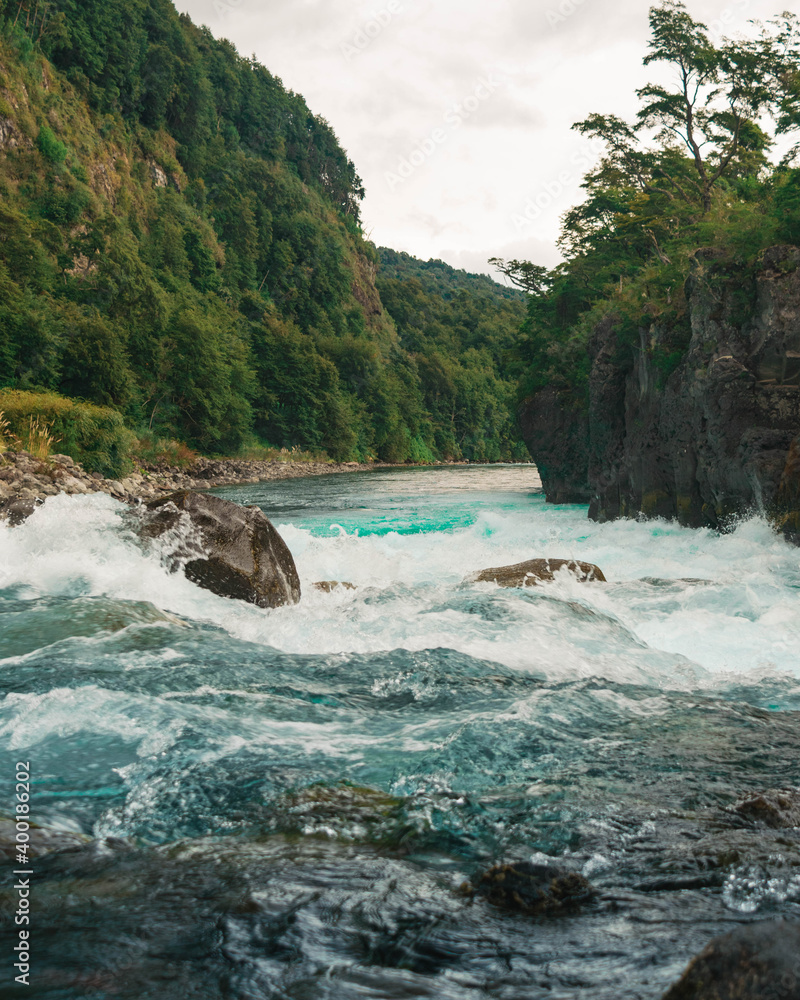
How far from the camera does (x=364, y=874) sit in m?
2.68

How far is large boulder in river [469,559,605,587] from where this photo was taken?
9.90 m

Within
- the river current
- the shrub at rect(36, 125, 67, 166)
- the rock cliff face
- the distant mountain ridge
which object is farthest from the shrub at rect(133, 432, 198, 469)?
the distant mountain ridge

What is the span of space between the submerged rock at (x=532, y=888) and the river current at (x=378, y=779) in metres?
0.06

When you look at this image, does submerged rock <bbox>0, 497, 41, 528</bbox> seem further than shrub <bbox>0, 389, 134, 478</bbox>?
No

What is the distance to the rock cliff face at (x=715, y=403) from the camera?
45.4 ft

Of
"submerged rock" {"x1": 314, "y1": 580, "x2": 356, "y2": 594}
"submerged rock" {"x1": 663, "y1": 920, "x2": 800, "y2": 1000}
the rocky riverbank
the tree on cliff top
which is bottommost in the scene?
"submerged rock" {"x1": 314, "y1": 580, "x2": 356, "y2": 594}

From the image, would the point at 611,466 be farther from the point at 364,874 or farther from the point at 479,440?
the point at 479,440

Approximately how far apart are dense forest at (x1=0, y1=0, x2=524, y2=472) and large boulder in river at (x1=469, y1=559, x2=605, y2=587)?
85.1 ft

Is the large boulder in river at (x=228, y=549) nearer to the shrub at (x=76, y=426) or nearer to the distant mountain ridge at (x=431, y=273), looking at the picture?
the shrub at (x=76, y=426)

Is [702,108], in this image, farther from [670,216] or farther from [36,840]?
[36,840]

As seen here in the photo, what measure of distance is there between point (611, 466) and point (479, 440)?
66847 millimetres

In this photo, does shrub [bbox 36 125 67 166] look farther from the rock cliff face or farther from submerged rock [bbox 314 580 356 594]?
submerged rock [bbox 314 580 356 594]

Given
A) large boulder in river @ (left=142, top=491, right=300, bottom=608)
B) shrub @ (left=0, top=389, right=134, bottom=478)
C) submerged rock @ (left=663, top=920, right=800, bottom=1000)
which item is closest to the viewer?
submerged rock @ (left=663, top=920, right=800, bottom=1000)

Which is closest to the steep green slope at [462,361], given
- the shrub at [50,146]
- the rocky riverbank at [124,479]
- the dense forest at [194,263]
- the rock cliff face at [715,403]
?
the dense forest at [194,263]
